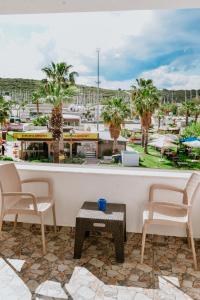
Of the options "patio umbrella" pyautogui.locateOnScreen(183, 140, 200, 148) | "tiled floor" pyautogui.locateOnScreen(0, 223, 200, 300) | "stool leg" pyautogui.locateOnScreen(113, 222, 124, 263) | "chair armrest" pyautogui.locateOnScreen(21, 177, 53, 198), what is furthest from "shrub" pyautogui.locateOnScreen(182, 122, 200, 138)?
"chair armrest" pyautogui.locateOnScreen(21, 177, 53, 198)

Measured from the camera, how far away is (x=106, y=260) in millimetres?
2666

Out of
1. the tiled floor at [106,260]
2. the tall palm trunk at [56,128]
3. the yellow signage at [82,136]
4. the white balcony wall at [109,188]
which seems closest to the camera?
the tiled floor at [106,260]

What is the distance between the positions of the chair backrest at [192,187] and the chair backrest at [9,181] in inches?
76.9

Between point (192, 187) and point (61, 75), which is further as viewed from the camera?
point (61, 75)

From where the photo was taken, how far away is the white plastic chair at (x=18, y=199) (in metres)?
2.77

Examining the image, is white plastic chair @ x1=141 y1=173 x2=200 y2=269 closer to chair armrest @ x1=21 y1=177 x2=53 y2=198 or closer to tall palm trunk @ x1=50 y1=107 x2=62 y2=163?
chair armrest @ x1=21 y1=177 x2=53 y2=198

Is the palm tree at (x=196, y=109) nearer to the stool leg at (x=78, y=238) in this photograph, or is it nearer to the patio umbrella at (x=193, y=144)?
the patio umbrella at (x=193, y=144)

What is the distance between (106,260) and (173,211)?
876 mm

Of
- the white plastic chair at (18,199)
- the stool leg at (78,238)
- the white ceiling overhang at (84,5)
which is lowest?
the stool leg at (78,238)

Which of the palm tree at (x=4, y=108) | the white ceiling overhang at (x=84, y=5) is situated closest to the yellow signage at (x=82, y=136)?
the palm tree at (x=4, y=108)

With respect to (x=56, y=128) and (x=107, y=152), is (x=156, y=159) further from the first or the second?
(x=56, y=128)

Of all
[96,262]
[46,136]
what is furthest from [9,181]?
[46,136]

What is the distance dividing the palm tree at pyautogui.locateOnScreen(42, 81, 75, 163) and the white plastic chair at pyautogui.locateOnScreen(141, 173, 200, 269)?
1.89 meters

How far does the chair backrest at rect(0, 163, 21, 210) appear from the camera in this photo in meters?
2.93
